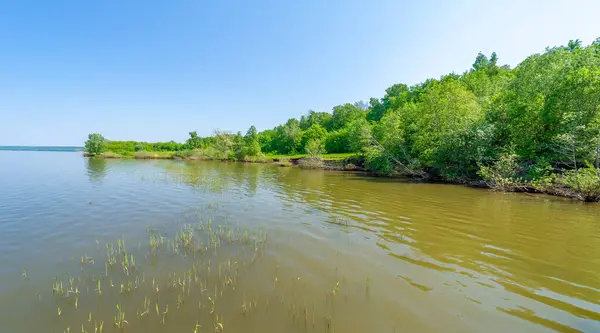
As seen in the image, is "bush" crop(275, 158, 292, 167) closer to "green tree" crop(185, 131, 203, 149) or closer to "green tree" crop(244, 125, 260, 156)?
"green tree" crop(244, 125, 260, 156)

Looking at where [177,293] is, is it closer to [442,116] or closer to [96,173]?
[442,116]

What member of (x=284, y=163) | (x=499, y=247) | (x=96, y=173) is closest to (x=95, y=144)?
(x=96, y=173)

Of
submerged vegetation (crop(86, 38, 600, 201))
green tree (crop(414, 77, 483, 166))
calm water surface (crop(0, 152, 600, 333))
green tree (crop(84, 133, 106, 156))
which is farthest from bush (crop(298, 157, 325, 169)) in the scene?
green tree (crop(84, 133, 106, 156))

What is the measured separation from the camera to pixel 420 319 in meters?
4.57

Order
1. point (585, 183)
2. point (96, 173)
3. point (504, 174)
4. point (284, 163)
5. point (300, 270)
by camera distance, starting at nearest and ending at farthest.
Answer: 1. point (300, 270)
2. point (585, 183)
3. point (504, 174)
4. point (96, 173)
5. point (284, 163)

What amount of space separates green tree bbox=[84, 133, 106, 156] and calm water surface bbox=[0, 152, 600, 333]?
88.7 meters

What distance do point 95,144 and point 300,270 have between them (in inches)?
4098

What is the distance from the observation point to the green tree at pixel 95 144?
270 ft

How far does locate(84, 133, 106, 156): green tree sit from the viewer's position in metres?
82.3

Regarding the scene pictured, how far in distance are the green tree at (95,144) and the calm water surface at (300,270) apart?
291 ft

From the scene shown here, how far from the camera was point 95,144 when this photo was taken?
3246 inches

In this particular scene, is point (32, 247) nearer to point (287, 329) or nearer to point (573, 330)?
point (287, 329)

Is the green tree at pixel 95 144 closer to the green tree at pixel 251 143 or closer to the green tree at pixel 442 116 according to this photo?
the green tree at pixel 251 143

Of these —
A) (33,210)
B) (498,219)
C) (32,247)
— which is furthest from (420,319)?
(33,210)
